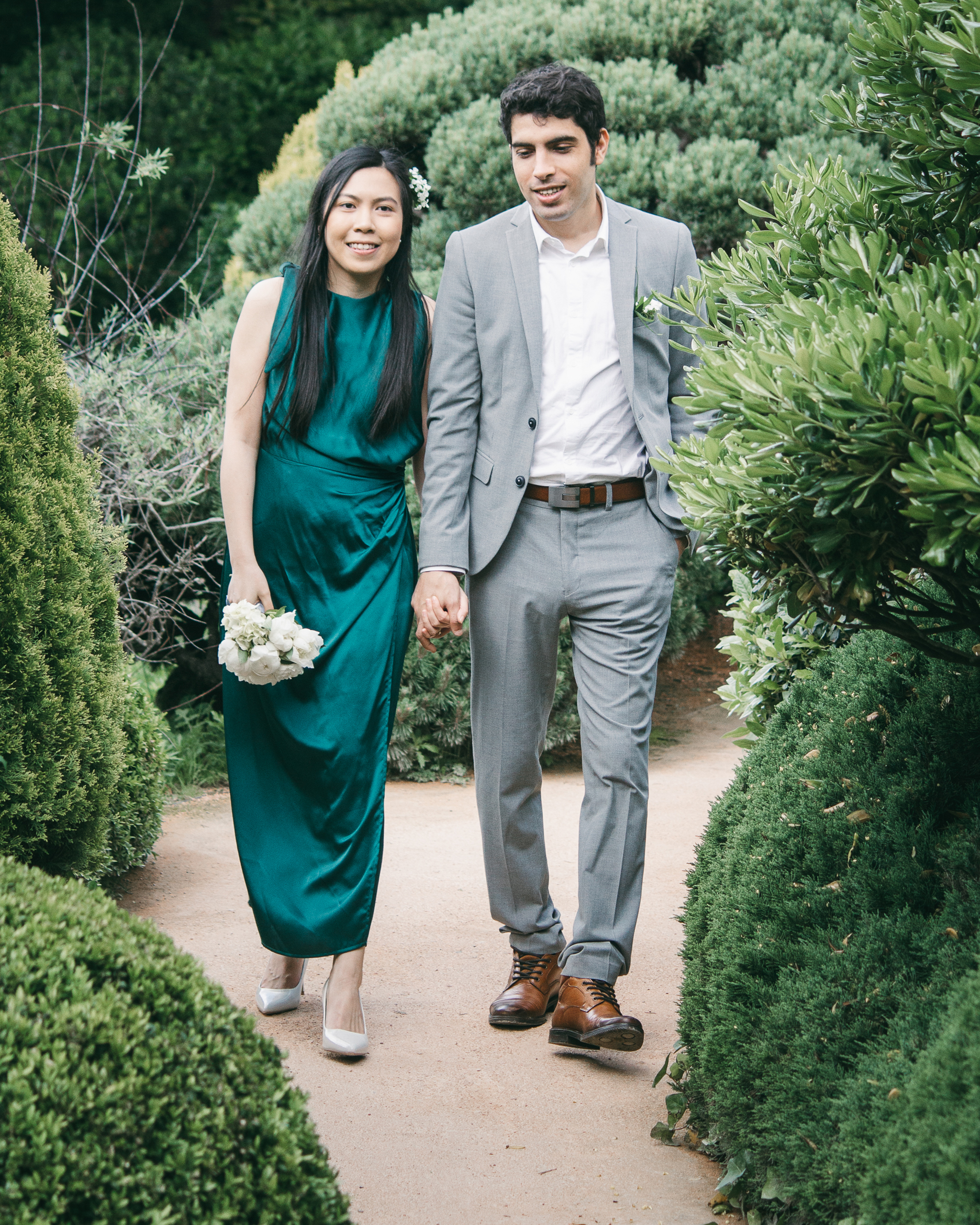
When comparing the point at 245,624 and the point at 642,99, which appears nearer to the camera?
the point at 245,624

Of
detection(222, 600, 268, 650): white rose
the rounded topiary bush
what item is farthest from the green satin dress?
the rounded topiary bush

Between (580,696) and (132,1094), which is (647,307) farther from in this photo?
(132,1094)

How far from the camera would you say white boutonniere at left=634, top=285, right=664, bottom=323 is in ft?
9.55

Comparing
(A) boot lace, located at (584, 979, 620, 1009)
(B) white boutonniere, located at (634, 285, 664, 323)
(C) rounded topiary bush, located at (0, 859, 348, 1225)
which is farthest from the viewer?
(A) boot lace, located at (584, 979, 620, 1009)

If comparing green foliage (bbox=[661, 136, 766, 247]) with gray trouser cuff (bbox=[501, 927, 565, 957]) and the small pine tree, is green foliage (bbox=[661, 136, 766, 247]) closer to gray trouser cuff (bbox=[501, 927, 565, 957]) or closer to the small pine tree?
the small pine tree

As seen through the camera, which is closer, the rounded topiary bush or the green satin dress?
the rounded topiary bush

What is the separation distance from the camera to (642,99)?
6.86 metres

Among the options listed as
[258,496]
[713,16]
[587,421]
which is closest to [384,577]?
[258,496]

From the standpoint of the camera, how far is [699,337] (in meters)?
2.41

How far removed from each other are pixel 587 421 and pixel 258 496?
3.01 feet

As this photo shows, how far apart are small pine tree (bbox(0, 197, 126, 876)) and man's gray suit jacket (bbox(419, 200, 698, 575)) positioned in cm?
95

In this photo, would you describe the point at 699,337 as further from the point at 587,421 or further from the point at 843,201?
the point at 587,421

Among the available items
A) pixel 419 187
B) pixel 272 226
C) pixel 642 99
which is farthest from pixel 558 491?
pixel 272 226

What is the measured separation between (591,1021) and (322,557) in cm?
140
